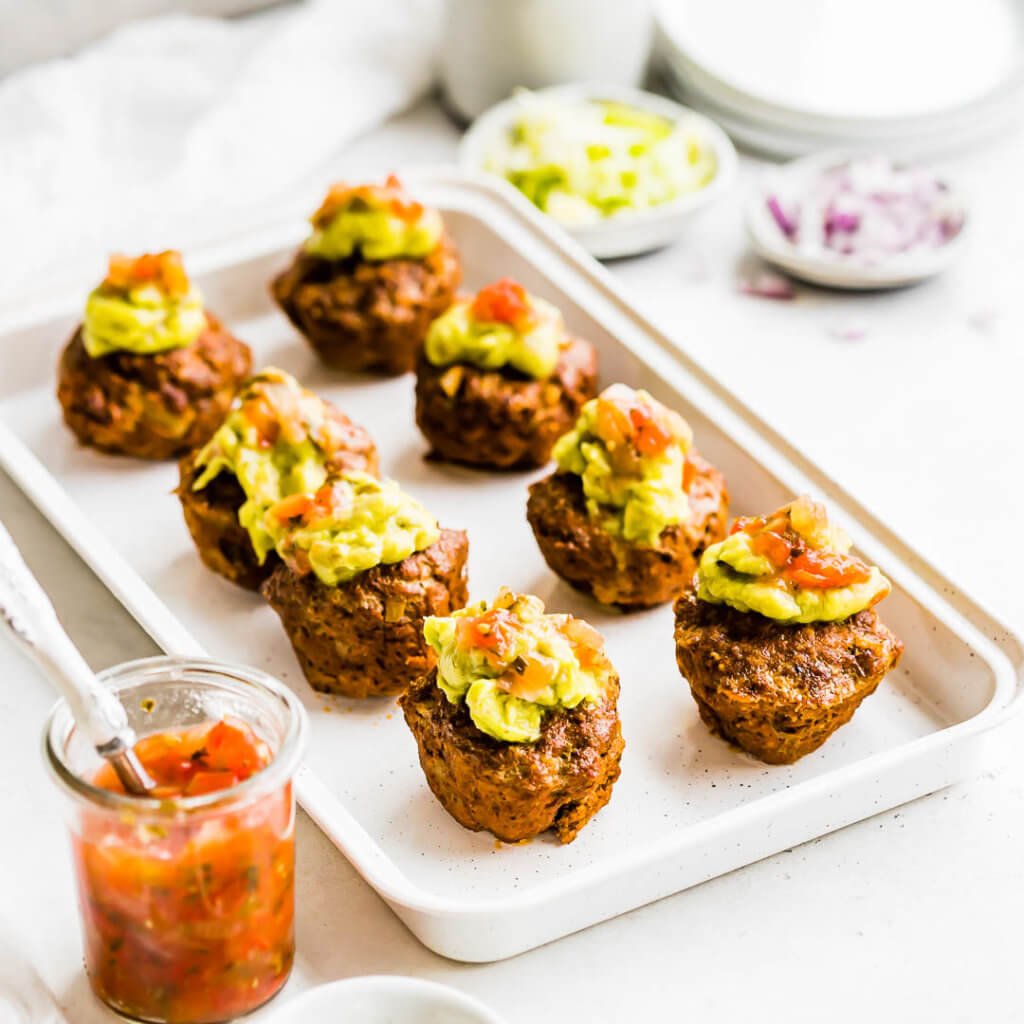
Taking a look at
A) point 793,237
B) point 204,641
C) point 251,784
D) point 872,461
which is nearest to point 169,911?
point 251,784

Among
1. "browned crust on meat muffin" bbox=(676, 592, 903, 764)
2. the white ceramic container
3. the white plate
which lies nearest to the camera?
"browned crust on meat muffin" bbox=(676, 592, 903, 764)

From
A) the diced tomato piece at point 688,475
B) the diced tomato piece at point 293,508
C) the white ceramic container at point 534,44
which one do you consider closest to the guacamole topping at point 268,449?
the diced tomato piece at point 293,508

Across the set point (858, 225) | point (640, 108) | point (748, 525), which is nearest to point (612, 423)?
point (748, 525)

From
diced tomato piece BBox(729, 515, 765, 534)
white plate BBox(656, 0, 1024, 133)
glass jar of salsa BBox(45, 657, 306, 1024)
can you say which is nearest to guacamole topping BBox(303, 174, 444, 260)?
diced tomato piece BBox(729, 515, 765, 534)

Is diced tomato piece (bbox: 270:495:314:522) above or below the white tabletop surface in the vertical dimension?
above

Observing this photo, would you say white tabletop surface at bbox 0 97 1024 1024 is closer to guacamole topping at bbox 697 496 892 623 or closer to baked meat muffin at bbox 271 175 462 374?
guacamole topping at bbox 697 496 892 623
